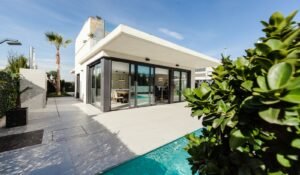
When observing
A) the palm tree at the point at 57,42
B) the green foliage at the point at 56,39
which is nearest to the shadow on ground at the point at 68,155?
the palm tree at the point at 57,42

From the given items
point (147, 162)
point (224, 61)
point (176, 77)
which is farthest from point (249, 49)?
point (176, 77)

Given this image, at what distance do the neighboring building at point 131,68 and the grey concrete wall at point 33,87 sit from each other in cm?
279

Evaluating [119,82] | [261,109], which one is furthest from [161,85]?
[261,109]

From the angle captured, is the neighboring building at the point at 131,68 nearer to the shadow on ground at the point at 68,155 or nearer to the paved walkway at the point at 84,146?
the paved walkway at the point at 84,146

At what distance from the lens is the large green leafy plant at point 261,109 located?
65 cm

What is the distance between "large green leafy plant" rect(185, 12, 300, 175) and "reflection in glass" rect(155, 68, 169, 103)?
9.51 m

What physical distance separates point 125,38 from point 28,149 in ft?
15.5

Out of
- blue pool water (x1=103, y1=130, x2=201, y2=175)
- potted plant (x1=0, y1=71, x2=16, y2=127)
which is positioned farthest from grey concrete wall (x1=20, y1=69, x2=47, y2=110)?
blue pool water (x1=103, y1=130, x2=201, y2=175)

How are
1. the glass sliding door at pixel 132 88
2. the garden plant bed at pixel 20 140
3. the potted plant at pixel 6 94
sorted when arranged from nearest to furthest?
the garden plant bed at pixel 20 140 → the potted plant at pixel 6 94 → the glass sliding door at pixel 132 88

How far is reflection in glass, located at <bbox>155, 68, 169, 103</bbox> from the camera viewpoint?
1073 centimetres

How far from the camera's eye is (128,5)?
8.14 metres

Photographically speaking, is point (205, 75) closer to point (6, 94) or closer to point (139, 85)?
point (139, 85)

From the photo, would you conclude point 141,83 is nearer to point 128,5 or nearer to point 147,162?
point 128,5

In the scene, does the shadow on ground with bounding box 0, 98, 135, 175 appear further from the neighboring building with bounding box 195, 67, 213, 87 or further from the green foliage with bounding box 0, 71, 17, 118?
the green foliage with bounding box 0, 71, 17, 118
